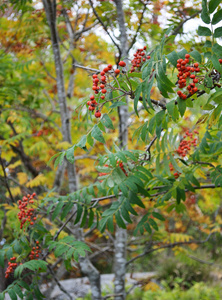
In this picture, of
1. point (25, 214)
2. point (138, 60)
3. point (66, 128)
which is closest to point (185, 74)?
point (138, 60)

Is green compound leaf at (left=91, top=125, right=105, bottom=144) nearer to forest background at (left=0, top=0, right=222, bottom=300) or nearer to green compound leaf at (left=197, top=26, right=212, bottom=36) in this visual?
forest background at (left=0, top=0, right=222, bottom=300)

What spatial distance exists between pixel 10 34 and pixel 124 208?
148 inches

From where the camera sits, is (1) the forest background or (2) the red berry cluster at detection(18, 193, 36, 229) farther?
(2) the red berry cluster at detection(18, 193, 36, 229)

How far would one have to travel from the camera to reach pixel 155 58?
3.79 feet

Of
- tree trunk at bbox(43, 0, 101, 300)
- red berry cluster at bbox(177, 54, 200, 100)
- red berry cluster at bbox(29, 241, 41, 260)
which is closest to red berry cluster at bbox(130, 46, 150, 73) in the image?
red berry cluster at bbox(177, 54, 200, 100)

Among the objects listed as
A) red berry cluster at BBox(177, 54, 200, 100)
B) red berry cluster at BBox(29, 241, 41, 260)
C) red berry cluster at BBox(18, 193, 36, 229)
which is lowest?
red berry cluster at BBox(29, 241, 41, 260)

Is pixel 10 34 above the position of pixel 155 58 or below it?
above

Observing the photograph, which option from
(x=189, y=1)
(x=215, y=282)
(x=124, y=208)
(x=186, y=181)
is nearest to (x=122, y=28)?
(x=189, y=1)

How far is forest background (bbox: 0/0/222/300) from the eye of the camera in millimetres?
1233

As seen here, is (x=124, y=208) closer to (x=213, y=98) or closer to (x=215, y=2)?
(x=213, y=98)

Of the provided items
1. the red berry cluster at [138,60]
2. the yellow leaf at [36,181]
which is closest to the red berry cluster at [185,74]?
the red berry cluster at [138,60]

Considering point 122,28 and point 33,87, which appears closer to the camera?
point 122,28

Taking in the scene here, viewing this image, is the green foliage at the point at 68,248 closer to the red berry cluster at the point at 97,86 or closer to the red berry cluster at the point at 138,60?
the red berry cluster at the point at 97,86

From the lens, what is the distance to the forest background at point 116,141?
4.05 feet
